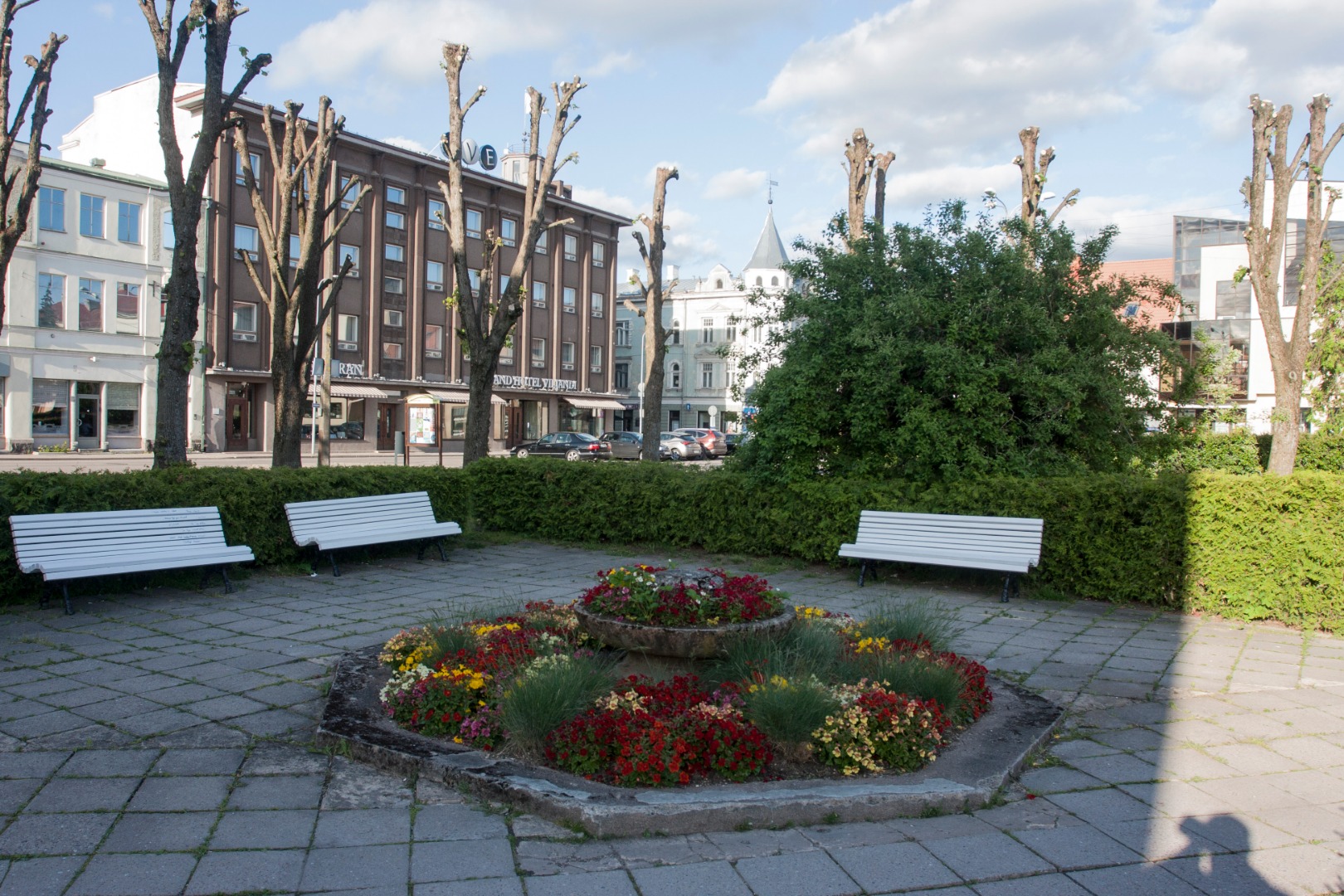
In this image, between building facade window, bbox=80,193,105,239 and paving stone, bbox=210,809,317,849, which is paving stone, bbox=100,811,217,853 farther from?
building facade window, bbox=80,193,105,239

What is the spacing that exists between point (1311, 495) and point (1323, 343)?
20867mm

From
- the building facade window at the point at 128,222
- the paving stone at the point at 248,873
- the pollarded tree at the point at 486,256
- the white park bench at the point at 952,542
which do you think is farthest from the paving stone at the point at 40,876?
the building facade window at the point at 128,222

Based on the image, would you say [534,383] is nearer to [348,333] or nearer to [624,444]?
[624,444]

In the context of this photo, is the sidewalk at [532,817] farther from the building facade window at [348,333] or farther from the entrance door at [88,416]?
the building facade window at [348,333]

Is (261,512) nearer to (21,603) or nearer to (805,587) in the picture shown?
(21,603)

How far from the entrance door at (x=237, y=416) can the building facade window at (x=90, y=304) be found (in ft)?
17.9

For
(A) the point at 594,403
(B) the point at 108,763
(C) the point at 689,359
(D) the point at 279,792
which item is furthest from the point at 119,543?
(C) the point at 689,359

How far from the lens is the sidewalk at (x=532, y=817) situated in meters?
3.53

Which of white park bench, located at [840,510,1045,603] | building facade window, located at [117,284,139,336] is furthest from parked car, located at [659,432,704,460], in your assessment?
white park bench, located at [840,510,1045,603]

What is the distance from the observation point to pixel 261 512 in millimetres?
10320

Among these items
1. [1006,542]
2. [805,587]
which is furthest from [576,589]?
[1006,542]

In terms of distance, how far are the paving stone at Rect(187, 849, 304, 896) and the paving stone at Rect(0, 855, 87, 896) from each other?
0.43 metres

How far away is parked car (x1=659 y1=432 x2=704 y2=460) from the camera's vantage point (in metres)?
46.4

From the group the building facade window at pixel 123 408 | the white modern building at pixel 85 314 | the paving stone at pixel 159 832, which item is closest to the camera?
the paving stone at pixel 159 832
